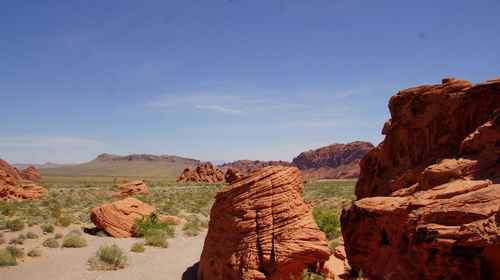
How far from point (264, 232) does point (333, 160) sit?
6337 inches

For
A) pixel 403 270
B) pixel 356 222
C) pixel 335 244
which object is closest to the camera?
pixel 403 270

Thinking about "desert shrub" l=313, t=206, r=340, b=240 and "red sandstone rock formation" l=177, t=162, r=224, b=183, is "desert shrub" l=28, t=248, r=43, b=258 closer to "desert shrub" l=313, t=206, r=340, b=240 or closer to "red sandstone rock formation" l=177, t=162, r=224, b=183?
"desert shrub" l=313, t=206, r=340, b=240

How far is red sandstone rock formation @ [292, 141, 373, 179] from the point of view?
503 ft

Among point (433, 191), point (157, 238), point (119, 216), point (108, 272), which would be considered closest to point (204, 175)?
point (119, 216)

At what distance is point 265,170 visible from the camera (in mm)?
10867

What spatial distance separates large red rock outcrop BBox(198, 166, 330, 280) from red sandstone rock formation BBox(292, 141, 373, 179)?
135554 millimetres

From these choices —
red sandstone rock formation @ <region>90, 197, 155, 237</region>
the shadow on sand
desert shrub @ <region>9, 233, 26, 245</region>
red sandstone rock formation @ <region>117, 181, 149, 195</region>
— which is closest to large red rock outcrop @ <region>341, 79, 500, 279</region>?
the shadow on sand

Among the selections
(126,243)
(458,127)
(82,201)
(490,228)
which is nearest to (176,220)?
(126,243)

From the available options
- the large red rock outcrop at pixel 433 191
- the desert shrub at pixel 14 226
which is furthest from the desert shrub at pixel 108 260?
the large red rock outcrop at pixel 433 191

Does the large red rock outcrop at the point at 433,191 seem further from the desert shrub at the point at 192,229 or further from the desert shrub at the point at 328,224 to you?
the desert shrub at the point at 192,229

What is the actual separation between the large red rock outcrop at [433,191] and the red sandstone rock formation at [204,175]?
2701 inches

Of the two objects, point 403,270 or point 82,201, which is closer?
point 403,270

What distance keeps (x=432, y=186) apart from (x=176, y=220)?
18.9m

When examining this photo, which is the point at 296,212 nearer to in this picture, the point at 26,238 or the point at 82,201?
the point at 26,238
